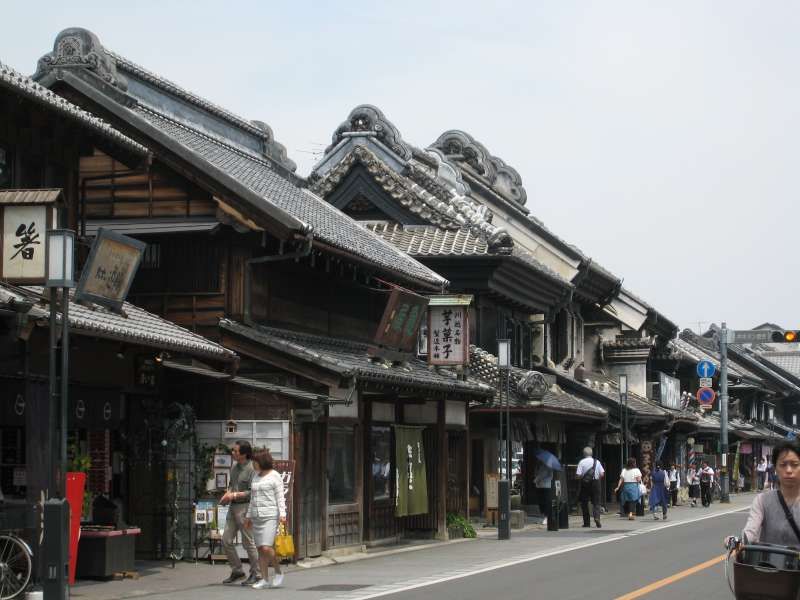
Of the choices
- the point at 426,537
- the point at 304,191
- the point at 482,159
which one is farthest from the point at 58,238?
the point at 482,159

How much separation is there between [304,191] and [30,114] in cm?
1363

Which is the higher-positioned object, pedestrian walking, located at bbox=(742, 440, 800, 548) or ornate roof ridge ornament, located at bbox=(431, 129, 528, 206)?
ornate roof ridge ornament, located at bbox=(431, 129, 528, 206)

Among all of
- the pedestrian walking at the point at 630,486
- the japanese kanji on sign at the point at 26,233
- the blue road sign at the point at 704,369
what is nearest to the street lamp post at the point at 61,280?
the japanese kanji on sign at the point at 26,233

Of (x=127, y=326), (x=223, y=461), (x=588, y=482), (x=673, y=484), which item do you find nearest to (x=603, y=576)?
(x=223, y=461)

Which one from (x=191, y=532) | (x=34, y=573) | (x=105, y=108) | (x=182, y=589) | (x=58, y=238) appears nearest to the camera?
(x=58, y=238)

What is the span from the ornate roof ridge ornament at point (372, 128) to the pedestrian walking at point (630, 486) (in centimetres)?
1062

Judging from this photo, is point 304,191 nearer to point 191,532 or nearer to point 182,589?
point 191,532

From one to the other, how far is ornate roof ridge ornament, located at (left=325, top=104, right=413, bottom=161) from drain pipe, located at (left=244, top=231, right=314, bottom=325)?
13834mm

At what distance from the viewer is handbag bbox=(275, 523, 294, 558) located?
2053cm

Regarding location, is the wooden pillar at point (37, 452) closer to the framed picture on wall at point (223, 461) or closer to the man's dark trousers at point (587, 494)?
the framed picture on wall at point (223, 461)

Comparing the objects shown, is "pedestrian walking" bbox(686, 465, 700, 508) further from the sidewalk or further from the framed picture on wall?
the framed picture on wall

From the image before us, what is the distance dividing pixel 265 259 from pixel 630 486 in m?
18.5

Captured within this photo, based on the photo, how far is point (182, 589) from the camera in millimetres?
18172

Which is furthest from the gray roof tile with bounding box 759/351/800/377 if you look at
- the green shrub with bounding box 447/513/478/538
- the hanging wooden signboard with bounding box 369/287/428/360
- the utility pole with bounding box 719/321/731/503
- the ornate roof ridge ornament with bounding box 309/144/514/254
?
the hanging wooden signboard with bounding box 369/287/428/360
